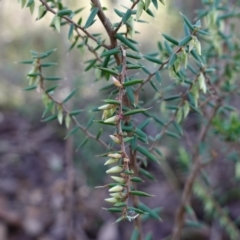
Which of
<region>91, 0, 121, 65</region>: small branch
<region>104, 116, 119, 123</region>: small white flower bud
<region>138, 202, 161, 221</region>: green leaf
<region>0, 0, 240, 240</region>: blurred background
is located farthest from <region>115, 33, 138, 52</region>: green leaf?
<region>0, 0, 240, 240</region>: blurred background

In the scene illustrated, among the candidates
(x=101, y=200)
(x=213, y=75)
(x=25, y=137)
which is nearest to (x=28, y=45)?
(x=25, y=137)

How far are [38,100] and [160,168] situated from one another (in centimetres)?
125

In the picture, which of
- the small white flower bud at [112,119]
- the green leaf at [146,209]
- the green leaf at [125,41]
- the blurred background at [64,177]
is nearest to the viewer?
the small white flower bud at [112,119]

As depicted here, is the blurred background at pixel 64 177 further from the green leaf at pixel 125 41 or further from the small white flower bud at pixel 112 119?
the small white flower bud at pixel 112 119

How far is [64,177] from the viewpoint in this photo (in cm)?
279

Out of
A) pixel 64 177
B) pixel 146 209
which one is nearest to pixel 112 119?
pixel 146 209

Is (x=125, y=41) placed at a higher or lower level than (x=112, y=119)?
higher

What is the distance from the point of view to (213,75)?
4.94ft

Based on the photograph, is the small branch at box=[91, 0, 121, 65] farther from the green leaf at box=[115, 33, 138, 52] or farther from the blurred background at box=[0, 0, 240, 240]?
the blurred background at box=[0, 0, 240, 240]

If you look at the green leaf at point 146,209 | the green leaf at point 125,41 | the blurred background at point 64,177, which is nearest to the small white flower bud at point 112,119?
the green leaf at point 125,41

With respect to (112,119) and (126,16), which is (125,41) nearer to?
(126,16)

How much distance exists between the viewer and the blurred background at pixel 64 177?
7.62 ft

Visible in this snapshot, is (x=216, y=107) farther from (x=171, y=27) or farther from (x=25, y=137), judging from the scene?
(x=25, y=137)

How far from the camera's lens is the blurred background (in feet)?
7.62
